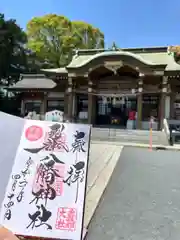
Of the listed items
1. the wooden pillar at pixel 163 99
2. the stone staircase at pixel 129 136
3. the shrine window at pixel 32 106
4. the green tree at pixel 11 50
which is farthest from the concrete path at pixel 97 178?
the green tree at pixel 11 50

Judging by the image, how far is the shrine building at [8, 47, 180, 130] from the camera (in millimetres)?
17688

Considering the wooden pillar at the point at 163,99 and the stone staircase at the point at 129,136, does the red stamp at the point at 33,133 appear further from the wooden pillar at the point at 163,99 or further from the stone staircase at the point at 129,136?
the wooden pillar at the point at 163,99

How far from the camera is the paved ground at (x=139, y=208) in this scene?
318cm

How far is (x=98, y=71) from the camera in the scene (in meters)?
19.2

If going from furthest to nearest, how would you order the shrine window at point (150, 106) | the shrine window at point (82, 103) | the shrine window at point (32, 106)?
the shrine window at point (32, 106) < the shrine window at point (82, 103) < the shrine window at point (150, 106)

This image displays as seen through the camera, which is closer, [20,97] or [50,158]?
[50,158]

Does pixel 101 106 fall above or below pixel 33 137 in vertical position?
above

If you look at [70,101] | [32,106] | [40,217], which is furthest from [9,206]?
[32,106]

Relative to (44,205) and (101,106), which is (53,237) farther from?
(101,106)

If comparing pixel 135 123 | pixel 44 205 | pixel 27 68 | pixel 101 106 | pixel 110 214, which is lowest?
pixel 110 214

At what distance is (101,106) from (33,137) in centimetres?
1802

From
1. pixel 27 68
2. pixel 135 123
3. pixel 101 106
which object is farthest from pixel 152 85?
pixel 27 68

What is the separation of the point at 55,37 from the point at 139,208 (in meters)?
31.7

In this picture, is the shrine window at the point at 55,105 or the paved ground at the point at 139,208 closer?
the paved ground at the point at 139,208
